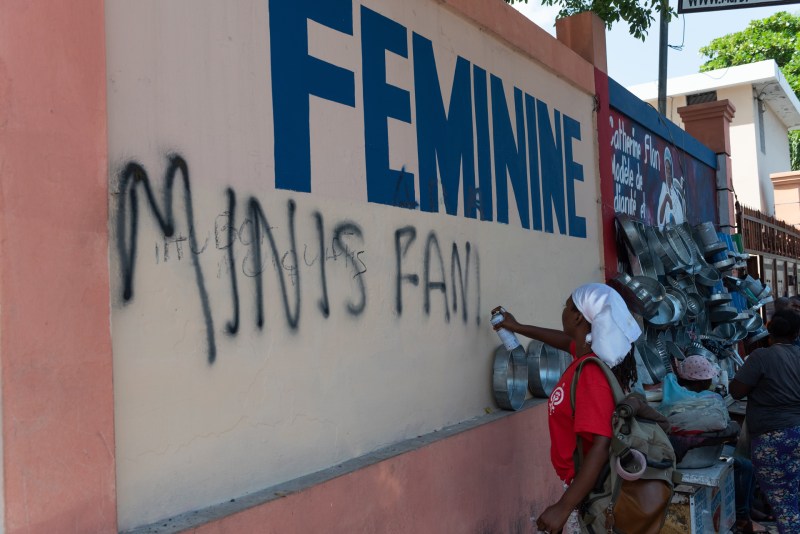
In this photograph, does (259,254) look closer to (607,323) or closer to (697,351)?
(607,323)

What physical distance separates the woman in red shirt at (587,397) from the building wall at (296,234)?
2.66ft

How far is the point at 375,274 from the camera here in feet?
10.8

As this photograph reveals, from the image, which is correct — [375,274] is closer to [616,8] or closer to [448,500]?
Answer: [448,500]

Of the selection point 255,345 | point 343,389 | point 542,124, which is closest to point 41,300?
point 255,345

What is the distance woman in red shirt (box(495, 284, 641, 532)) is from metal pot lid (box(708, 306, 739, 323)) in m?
6.03

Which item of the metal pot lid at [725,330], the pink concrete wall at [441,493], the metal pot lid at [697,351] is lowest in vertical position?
the pink concrete wall at [441,493]

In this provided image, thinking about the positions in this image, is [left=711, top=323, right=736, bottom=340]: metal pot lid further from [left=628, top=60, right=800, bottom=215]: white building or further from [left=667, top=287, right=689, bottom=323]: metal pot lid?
[left=628, top=60, right=800, bottom=215]: white building

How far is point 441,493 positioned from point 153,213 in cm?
195

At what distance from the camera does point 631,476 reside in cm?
266

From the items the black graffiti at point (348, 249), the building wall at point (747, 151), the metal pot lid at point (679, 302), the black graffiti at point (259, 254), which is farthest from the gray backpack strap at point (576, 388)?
the building wall at point (747, 151)

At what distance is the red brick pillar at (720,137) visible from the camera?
1037cm

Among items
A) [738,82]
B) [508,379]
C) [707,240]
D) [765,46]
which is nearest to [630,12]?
[707,240]

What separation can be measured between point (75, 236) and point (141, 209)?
296mm

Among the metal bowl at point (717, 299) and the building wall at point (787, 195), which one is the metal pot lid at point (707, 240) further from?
the building wall at point (787, 195)
